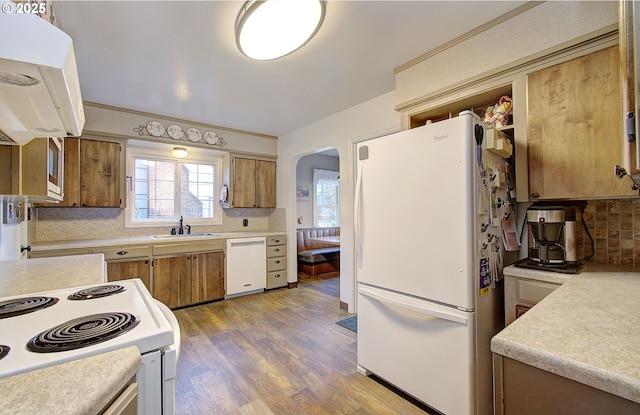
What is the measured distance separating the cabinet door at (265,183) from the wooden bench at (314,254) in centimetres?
123

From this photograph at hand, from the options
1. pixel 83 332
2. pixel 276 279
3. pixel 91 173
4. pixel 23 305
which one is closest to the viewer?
pixel 83 332

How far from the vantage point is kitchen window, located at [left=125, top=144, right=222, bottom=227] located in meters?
3.65

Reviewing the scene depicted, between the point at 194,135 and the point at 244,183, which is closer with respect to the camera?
the point at 194,135

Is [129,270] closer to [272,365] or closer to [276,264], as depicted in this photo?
[276,264]

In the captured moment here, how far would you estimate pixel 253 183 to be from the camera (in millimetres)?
4371

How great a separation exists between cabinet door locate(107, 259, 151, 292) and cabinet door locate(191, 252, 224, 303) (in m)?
0.49

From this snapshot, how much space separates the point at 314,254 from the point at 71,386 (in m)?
4.63

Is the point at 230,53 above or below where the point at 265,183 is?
above

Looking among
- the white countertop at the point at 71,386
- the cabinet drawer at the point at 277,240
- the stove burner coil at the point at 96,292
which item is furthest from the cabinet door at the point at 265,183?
the white countertop at the point at 71,386

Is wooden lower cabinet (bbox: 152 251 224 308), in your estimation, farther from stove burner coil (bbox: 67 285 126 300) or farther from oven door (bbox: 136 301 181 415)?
oven door (bbox: 136 301 181 415)

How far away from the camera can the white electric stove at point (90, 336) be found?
69 centimetres

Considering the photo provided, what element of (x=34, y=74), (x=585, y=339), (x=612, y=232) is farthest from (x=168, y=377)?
(x=612, y=232)

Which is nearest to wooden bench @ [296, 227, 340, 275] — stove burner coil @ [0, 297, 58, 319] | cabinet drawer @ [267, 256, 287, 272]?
cabinet drawer @ [267, 256, 287, 272]

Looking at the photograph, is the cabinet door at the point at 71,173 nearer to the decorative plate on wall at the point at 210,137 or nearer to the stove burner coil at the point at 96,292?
the decorative plate on wall at the point at 210,137
